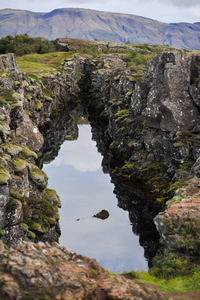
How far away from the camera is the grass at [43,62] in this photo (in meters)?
79.7

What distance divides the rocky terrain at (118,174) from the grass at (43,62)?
6.52 metres

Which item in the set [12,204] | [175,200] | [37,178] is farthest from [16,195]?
[175,200]

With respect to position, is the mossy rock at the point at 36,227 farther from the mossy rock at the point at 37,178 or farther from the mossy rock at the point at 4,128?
the mossy rock at the point at 4,128

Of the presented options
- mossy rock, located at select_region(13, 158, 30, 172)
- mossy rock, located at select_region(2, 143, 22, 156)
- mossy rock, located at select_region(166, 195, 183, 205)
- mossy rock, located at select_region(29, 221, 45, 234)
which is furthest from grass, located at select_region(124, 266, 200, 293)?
mossy rock, located at select_region(2, 143, 22, 156)

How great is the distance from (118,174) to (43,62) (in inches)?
2481

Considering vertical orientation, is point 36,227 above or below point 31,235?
above

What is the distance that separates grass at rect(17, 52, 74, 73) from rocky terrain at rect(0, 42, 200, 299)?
21.4 ft

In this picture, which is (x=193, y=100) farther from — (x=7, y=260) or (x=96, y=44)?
(x=96, y=44)

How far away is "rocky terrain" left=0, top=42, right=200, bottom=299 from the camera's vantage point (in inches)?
516

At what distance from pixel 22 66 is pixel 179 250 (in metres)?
68.5

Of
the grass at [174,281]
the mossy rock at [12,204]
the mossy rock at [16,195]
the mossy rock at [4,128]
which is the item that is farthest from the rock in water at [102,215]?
the grass at [174,281]

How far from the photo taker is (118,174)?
45.4m

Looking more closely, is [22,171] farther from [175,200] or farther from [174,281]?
[174,281]

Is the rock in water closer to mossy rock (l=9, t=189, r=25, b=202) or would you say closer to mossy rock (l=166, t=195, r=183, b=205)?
mossy rock (l=166, t=195, r=183, b=205)
